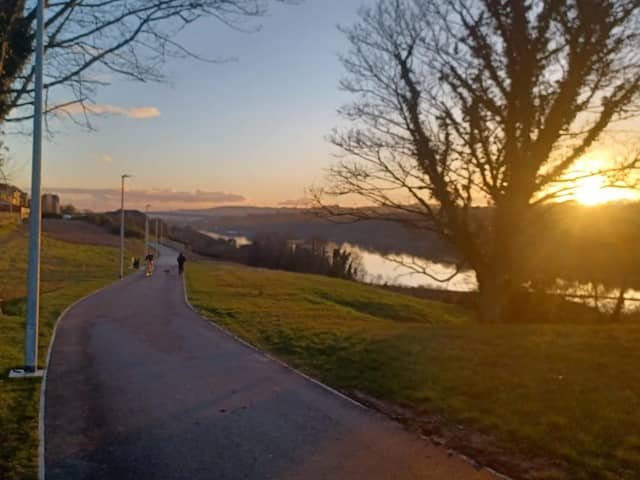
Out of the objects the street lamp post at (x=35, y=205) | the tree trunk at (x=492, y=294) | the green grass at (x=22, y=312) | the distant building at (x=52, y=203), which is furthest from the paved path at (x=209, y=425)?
the distant building at (x=52, y=203)

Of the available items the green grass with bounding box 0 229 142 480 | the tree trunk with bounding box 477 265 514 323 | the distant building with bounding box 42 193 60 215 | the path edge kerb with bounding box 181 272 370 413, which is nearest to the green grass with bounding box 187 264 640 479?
the path edge kerb with bounding box 181 272 370 413

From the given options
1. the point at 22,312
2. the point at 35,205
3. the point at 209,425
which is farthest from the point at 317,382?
the point at 22,312

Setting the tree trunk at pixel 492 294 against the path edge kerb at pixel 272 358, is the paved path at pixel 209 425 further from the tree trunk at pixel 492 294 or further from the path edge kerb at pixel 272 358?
the tree trunk at pixel 492 294

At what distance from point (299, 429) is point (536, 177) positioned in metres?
10.5

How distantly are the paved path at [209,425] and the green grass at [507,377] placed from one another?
31.6 inches

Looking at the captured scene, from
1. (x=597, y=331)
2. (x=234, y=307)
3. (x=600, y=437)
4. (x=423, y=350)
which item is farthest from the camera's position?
(x=234, y=307)

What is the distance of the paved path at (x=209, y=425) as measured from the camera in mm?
5570

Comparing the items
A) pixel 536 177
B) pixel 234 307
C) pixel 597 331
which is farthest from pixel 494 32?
pixel 234 307

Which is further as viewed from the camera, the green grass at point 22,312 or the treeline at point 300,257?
the treeline at point 300,257

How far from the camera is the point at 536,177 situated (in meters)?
15.1

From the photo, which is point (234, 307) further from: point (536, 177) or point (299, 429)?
point (299, 429)

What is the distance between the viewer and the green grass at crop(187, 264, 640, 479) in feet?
20.2

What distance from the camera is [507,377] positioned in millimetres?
8695

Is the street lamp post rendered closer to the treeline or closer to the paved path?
the paved path
